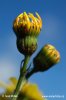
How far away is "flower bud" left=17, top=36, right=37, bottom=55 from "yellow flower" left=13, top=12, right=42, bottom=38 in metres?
0.08

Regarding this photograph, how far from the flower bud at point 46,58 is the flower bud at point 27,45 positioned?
0.17 m

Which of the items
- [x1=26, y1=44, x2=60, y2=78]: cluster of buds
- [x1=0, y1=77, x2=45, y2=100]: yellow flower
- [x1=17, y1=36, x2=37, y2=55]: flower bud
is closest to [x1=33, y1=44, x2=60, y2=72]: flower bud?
[x1=26, y1=44, x2=60, y2=78]: cluster of buds

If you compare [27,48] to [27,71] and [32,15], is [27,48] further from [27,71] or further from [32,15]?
[32,15]

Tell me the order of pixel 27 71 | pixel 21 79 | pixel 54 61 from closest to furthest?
pixel 21 79 < pixel 27 71 < pixel 54 61

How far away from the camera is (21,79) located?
3.00m

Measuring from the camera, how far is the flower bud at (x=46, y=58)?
3.56m

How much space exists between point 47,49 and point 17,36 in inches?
20.8

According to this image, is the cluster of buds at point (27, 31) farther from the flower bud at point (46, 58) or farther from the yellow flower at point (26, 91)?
the yellow flower at point (26, 91)

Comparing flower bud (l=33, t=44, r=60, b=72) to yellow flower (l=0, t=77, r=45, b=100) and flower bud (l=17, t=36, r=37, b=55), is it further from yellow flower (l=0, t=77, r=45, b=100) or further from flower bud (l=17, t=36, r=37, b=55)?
yellow flower (l=0, t=77, r=45, b=100)

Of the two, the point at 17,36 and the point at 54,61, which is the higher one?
the point at 17,36

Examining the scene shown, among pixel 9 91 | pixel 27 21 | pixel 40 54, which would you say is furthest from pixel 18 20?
pixel 9 91

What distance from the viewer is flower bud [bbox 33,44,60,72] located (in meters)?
3.56

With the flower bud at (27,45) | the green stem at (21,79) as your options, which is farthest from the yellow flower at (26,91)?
the flower bud at (27,45)

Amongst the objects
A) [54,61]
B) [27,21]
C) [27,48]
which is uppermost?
[27,21]
